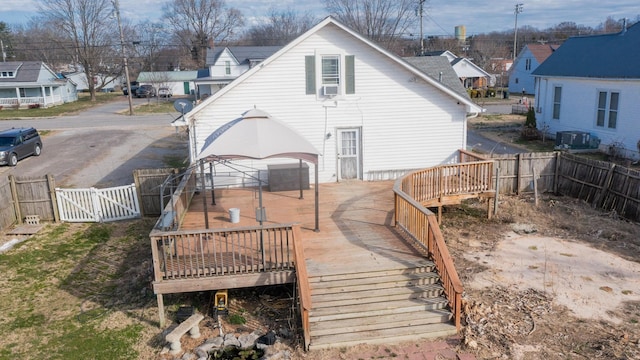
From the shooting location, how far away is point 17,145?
2461 centimetres

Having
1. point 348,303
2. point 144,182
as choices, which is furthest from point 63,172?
point 348,303

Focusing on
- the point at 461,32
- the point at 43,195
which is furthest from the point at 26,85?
the point at 461,32

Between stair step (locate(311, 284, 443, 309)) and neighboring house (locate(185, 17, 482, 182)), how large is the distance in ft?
24.9

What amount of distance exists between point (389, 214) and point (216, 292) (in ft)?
16.7

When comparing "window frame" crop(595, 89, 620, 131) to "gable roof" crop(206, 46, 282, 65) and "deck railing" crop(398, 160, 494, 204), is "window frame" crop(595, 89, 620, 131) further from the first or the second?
"gable roof" crop(206, 46, 282, 65)

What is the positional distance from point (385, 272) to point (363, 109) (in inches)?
310

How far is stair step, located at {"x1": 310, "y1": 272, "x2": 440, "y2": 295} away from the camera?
9320mm

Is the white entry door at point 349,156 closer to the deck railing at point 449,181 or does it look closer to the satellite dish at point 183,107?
the deck railing at point 449,181

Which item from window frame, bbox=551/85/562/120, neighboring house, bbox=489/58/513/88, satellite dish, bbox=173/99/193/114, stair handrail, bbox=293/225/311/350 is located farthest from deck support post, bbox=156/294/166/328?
neighboring house, bbox=489/58/513/88

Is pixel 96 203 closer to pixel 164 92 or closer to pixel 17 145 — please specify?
pixel 17 145

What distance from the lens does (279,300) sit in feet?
32.8

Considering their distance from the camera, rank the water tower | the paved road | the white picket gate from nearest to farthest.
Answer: the white picket gate, the paved road, the water tower

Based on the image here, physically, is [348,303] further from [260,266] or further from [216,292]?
[216,292]

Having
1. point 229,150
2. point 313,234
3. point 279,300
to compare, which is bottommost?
point 279,300
